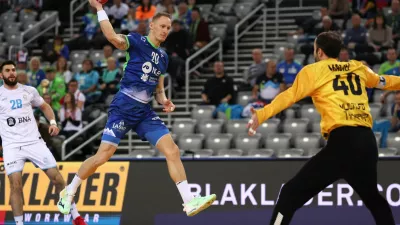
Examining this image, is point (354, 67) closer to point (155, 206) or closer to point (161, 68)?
point (161, 68)

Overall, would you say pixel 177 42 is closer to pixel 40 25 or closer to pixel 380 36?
pixel 380 36

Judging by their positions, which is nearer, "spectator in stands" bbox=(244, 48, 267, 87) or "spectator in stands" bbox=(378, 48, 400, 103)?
"spectator in stands" bbox=(378, 48, 400, 103)

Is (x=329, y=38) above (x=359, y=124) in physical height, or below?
above

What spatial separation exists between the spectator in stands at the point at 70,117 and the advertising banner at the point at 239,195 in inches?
221

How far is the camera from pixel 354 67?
1009cm

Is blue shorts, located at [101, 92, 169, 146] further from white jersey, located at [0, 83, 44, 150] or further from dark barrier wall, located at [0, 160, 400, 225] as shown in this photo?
dark barrier wall, located at [0, 160, 400, 225]

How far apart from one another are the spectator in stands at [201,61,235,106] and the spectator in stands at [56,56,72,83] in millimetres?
3573

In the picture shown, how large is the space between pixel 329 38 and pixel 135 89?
260cm

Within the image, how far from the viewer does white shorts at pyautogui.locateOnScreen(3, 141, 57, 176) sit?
13148mm

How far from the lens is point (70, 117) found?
793 inches

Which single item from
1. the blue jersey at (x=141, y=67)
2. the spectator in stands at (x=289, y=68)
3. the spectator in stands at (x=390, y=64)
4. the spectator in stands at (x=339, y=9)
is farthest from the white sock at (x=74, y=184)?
the spectator in stands at (x=339, y=9)

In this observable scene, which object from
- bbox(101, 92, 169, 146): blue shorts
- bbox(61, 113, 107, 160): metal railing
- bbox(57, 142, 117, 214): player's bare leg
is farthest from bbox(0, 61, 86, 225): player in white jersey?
bbox(61, 113, 107, 160): metal railing

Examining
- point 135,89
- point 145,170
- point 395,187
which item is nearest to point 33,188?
point 145,170

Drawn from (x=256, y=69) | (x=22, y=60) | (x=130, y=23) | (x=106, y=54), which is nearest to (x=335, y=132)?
(x=256, y=69)
